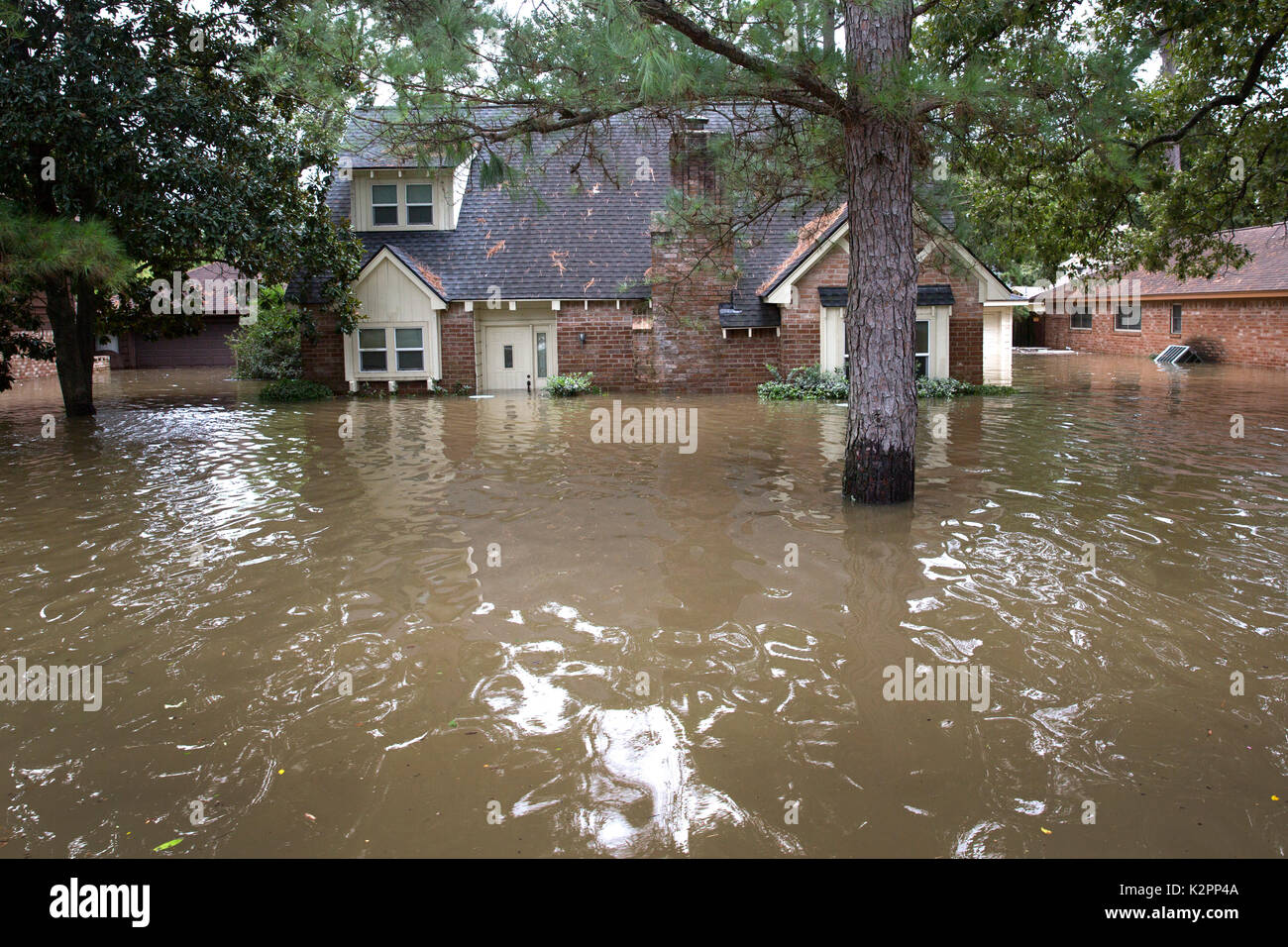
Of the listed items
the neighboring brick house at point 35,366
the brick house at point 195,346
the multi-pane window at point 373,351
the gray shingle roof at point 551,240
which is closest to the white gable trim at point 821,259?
the gray shingle roof at point 551,240

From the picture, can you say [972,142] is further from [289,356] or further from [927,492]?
[289,356]

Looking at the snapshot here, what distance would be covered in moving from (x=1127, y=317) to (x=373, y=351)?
1182 inches

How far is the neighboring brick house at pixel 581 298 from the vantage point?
21.8 meters

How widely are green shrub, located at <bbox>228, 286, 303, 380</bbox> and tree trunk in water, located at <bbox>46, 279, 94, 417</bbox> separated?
4.67 metres

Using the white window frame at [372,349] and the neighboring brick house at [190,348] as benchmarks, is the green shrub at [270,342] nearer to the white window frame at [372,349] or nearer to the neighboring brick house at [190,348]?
the white window frame at [372,349]

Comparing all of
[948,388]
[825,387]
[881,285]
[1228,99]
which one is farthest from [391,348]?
[1228,99]

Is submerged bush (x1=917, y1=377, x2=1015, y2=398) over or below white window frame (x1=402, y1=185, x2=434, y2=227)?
below

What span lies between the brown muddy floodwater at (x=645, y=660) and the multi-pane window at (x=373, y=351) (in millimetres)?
11845

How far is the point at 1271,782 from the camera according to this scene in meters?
4.05

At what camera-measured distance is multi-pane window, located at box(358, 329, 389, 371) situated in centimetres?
2311

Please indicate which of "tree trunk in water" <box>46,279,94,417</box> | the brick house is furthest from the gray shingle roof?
the brick house

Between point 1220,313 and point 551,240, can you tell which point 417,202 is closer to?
point 551,240

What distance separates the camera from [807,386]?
2111 cm

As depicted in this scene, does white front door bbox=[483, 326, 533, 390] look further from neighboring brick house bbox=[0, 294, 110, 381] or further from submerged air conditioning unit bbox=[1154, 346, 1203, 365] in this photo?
submerged air conditioning unit bbox=[1154, 346, 1203, 365]
